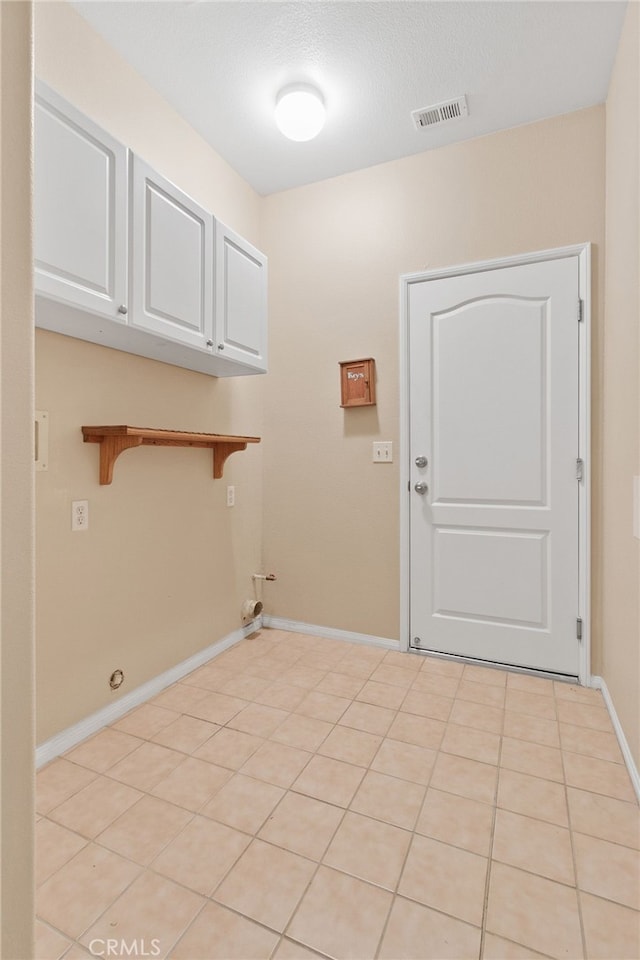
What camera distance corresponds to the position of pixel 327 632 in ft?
9.49

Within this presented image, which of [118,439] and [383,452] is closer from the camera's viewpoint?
[118,439]

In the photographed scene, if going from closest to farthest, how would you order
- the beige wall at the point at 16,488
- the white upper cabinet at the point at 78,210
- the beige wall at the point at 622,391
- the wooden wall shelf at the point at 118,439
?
the beige wall at the point at 16,488 < the white upper cabinet at the point at 78,210 < the beige wall at the point at 622,391 < the wooden wall shelf at the point at 118,439

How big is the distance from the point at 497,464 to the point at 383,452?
0.62m

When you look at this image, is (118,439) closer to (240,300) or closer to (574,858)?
(240,300)

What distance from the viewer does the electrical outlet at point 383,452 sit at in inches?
107

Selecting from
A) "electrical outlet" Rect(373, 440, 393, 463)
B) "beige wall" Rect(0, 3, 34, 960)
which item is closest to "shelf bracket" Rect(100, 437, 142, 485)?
"beige wall" Rect(0, 3, 34, 960)

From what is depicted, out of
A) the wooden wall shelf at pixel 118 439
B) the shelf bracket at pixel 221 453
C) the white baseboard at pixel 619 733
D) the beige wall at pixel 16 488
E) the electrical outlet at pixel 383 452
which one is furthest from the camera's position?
the electrical outlet at pixel 383 452

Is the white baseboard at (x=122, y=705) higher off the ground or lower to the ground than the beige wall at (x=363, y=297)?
lower

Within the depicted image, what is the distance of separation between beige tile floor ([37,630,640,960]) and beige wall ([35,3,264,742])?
307mm

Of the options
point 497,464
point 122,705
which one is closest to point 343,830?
point 122,705

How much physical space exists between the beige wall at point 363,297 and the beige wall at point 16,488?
7.14 feet

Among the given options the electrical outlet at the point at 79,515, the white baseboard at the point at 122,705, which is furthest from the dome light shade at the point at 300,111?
the white baseboard at the point at 122,705

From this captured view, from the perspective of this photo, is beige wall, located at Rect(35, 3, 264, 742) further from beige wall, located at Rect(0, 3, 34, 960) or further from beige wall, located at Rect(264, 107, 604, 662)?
beige wall, located at Rect(0, 3, 34, 960)

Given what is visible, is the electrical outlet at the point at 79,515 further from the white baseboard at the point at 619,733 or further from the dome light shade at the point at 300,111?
the white baseboard at the point at 619,733
